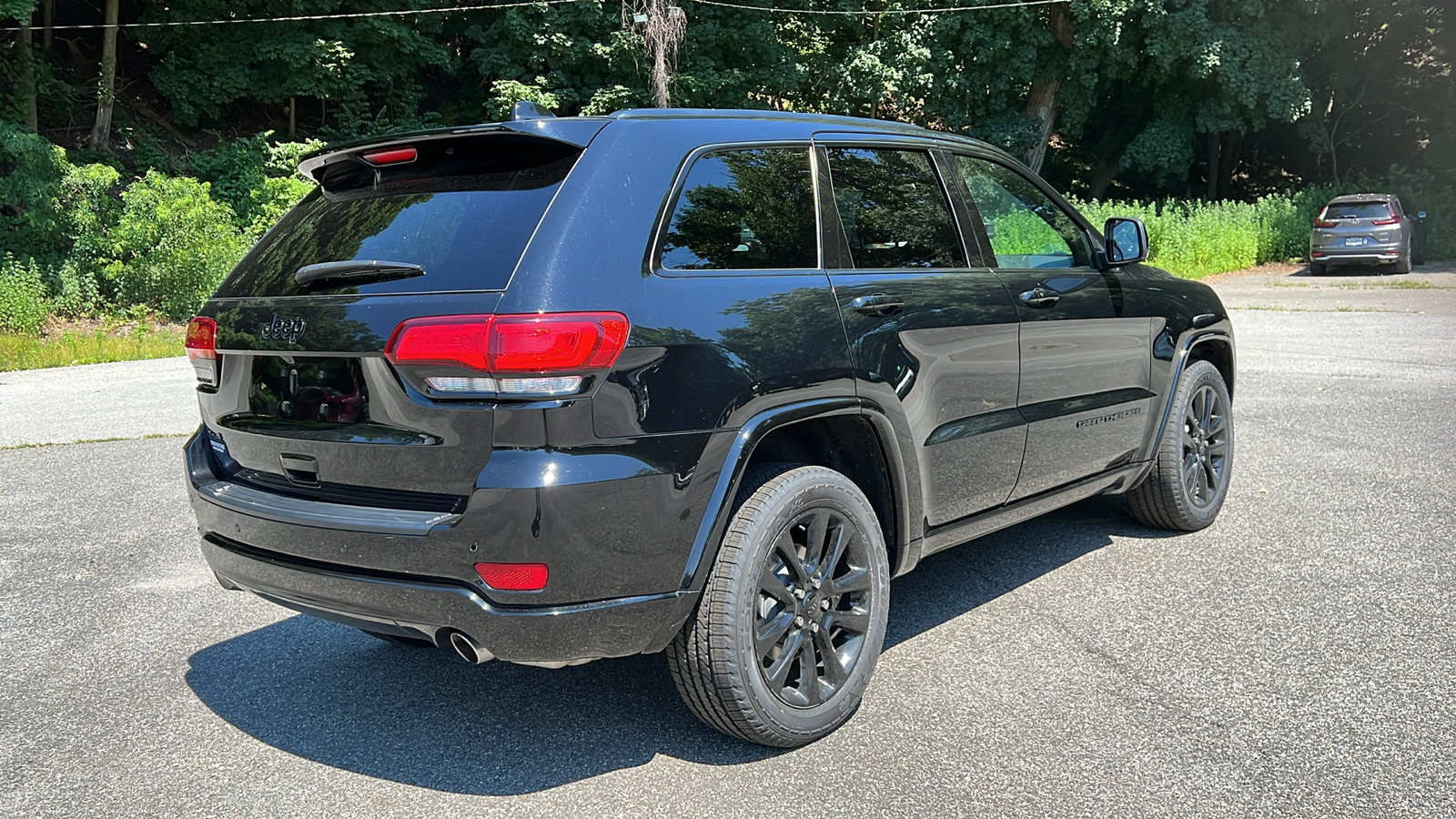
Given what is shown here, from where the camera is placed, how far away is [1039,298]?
4164mm

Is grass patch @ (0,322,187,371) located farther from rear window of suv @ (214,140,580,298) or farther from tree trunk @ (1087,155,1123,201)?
tree trunk @ (1087,155,1123,201)

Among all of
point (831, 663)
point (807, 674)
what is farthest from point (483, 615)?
point (831, 663)

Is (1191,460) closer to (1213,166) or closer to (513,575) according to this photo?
(513,575)

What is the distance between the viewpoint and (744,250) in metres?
3.19

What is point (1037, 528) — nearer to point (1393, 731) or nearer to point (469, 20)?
point (1393, 731)

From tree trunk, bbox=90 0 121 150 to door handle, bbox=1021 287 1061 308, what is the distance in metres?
24.4

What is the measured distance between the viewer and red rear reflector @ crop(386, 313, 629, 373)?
2.61 m

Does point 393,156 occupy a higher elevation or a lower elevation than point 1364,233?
lower

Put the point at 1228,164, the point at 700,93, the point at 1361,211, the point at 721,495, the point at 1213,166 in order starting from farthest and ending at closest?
the point at 1228,164
the point at 1213,166
the point at 700,93
the point at 1361,211
the point at 721,495

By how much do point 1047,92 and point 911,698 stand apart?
32.1 m

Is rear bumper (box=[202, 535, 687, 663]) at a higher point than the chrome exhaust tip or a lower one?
higher

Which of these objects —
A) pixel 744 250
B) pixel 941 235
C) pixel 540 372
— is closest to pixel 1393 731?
pixel 941 235

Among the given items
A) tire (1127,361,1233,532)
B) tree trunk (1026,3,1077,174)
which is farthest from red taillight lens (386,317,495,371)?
tree trunk (1026,3,1077,174)

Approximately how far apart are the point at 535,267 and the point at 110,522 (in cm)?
Answer: 446
